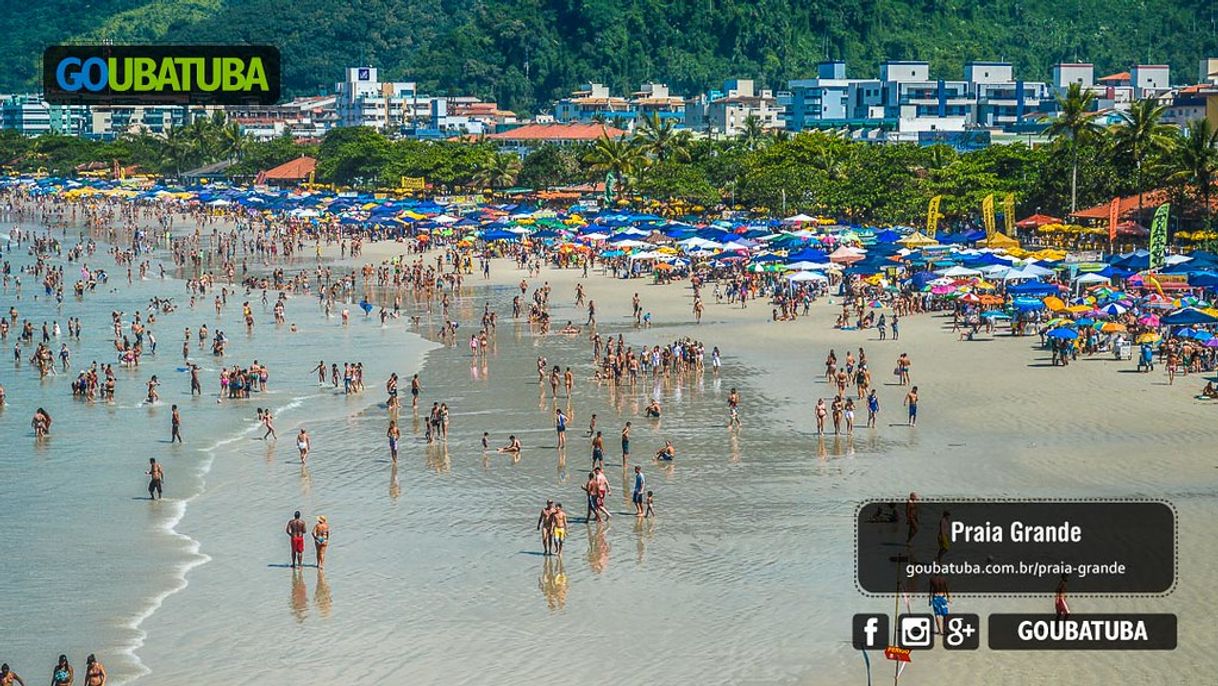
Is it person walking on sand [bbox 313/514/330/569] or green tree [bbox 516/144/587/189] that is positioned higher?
green tree [bbox 516/144/587/189]

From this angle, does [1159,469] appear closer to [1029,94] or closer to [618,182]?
[618,182]

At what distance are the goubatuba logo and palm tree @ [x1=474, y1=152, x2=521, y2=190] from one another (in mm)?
98642

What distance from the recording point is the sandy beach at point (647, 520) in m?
20.8

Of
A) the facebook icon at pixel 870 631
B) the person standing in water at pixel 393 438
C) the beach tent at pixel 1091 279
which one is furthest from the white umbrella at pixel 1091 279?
the facebook icon at pixel 870 631

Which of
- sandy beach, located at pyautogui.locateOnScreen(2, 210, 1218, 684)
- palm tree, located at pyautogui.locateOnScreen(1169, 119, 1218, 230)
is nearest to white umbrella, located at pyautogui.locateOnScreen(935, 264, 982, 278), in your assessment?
sandy beach, located at pyautogui.locateOnScreen(2, 210, 1218, 684)

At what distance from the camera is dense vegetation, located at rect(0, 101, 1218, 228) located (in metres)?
69.9

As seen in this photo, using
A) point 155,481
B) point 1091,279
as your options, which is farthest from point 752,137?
point 155,481

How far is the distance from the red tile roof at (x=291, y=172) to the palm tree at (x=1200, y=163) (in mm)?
91097

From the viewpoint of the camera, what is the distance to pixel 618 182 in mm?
100625

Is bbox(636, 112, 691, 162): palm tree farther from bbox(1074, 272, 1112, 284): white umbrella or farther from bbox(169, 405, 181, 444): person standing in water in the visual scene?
bbox(169, 405, 181, 444): person standing in water

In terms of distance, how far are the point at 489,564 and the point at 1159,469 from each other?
13.2 meters

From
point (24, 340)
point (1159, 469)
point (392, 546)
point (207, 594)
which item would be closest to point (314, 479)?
point (392, 546)

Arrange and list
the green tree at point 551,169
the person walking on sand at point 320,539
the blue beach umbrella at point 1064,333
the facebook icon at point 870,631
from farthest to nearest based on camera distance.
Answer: the green tree at point 551,169
the blue beach umbrella at point 1064,333
the person walking on sand at point 320,539
the facebook icon at point 870,631

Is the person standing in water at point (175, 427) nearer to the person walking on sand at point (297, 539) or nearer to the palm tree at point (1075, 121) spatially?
the person walking on sand at point (297, 539)
